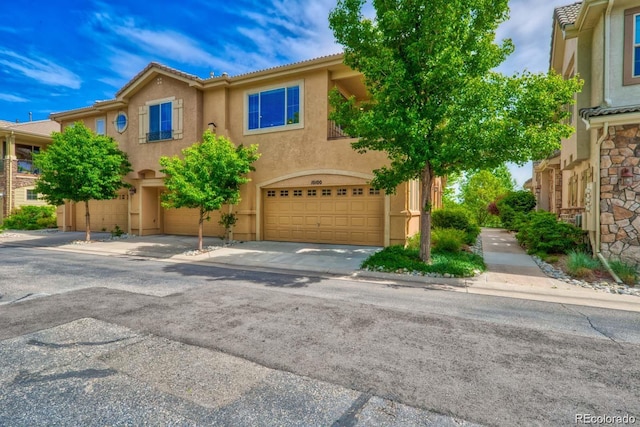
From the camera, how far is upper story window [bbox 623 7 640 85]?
8977mm

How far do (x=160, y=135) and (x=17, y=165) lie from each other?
18109 millimetres

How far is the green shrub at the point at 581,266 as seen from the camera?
27.2 ft

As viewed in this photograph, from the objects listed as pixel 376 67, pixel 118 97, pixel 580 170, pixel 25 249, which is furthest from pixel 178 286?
pixel 118 97

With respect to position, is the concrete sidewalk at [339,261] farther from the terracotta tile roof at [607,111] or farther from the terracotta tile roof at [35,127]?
the terracotta tile roof at [35,127]

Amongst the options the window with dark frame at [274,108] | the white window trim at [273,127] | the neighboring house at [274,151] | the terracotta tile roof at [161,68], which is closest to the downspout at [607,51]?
the neighboring house at [274,151]

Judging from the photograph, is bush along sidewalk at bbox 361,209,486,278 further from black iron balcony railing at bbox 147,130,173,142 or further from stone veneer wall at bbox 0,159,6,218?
stone veneer wall at bbox 0,159,6,218

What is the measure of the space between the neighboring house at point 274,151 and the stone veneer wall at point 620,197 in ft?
19.3

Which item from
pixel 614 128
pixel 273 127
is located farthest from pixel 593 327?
pixel 273 127

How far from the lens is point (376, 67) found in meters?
8.56

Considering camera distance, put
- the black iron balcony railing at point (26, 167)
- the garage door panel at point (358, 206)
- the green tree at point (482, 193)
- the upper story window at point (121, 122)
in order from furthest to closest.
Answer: the green tree at point (482, 193)
the black iron balcony railing at point (26, 167)
the upper story window at point (121, 122)
the garage door panel at point (358, 206)

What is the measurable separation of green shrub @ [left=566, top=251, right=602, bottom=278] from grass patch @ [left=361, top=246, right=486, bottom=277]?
207cm

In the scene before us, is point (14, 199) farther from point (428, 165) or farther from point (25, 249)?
point (428, 165)

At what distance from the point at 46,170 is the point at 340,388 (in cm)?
1811

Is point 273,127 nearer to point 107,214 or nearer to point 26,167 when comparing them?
point 107,214
